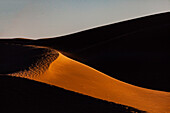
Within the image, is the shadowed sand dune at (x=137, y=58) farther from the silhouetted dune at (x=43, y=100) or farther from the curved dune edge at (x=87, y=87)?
the silhouetted dune at (x=43, y=100)

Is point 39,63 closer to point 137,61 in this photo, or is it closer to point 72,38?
point 137,61

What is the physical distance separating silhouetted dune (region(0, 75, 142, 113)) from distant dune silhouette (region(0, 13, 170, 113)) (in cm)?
2

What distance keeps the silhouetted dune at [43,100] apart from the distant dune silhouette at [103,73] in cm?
2

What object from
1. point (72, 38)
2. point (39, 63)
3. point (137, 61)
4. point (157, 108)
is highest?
point (39, 63)

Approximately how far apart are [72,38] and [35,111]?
35403mm

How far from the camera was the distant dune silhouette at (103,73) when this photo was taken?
6.61 meters

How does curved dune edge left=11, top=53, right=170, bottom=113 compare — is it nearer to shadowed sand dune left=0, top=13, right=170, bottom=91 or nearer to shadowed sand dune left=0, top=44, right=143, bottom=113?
shadowed sand dune left=0, top=44, right=143, bottom=113

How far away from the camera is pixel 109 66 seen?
1808cm

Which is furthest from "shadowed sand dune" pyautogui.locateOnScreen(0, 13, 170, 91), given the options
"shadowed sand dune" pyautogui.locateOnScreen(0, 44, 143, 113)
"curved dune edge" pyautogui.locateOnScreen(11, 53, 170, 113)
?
"shadowed sand dune" pyautogui.locateOnScreen(0, 44, 143, 113)

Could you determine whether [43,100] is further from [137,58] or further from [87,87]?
[137,58]

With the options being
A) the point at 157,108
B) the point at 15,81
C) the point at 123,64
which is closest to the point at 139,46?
the point at 123,64

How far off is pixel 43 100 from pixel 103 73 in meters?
6.89

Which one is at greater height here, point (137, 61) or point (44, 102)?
point (44, 102)

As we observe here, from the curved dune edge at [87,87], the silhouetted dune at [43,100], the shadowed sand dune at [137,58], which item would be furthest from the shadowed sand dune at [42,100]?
the shadowed sand dune at [137,58]
